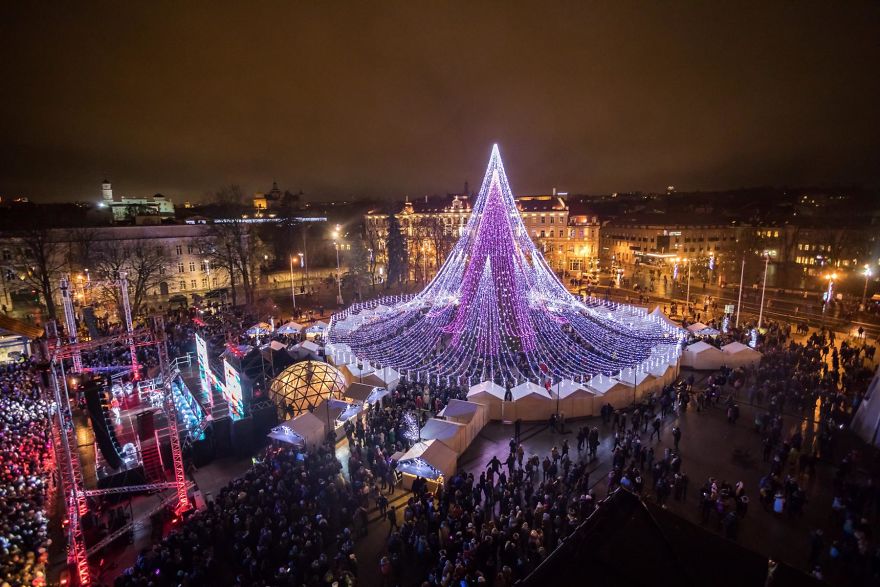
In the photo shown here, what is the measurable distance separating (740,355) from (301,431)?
19.0 meters

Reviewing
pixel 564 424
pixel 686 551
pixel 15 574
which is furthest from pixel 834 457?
pixel 15 574

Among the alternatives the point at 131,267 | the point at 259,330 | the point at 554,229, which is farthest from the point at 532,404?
the point at 554,229

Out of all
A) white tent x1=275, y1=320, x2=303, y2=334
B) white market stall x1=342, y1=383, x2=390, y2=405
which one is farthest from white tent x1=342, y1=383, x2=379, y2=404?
white tent x1=275, y1=320, x2=303, y2=334

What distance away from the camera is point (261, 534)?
32.6 ft

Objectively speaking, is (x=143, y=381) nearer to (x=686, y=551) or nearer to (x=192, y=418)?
(x=192, y=418)

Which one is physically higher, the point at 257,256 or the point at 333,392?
the point at 257,256

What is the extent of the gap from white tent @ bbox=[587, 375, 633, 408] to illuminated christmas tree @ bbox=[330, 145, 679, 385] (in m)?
0.84

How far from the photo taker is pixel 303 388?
17062 mm

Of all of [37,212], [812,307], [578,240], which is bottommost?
[812,307]

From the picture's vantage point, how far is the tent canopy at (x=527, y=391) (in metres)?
16.5

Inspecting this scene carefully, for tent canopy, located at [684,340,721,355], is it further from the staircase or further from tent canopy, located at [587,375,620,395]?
the staircase

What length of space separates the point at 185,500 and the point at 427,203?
58.9 m

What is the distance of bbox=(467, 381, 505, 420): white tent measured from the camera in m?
16.7

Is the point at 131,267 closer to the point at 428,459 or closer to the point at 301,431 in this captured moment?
the point at 301,431
